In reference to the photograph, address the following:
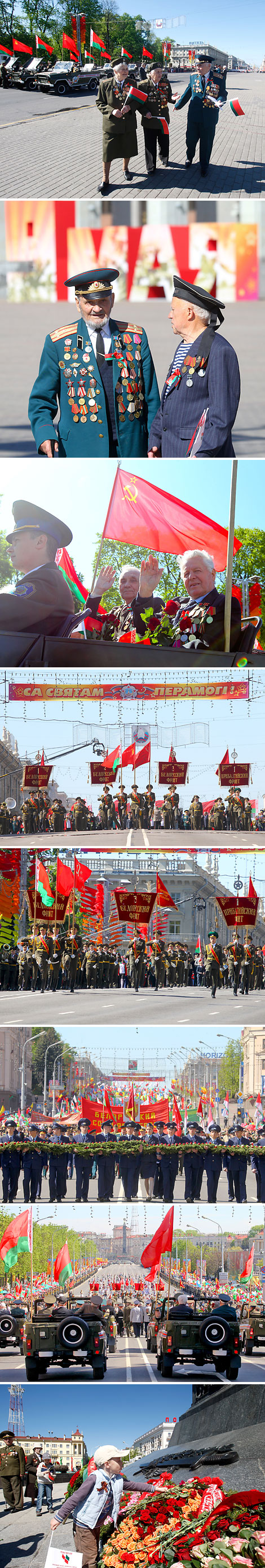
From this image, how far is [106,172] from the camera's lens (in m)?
10.8

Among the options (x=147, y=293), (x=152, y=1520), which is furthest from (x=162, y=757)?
(x=152, y=1520)

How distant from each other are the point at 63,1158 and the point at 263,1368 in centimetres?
254

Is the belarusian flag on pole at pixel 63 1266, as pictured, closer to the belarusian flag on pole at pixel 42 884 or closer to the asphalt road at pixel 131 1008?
the asphalt road at pixel 131 1008

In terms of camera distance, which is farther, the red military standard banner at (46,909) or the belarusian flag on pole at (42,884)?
the red military standard banner at (46,909)

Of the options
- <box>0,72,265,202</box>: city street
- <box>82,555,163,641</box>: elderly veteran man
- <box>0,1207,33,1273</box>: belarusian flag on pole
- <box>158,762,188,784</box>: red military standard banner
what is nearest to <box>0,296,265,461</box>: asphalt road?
<box>0,72,265,202</box>: city street

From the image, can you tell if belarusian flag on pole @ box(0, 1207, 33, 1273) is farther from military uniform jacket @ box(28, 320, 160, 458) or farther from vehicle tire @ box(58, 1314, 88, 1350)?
military uniform jacket @ box(28, 320, 160, 458)

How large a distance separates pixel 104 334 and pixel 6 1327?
25.5 ft

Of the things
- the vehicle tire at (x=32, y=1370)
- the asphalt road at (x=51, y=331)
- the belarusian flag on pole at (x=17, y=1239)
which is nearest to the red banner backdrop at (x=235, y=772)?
the asphalt road at (x=51, y=331)

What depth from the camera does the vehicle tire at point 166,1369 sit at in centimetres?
1036

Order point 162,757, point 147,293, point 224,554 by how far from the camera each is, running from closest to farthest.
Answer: point 147,293 < point 224,554 < point 162,757

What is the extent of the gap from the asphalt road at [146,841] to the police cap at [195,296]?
4.65m

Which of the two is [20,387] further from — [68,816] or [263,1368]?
[263,1368]

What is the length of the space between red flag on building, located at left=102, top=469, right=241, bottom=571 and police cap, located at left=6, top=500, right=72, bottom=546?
0.36 meters

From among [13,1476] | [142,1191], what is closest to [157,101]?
[142,1191]
